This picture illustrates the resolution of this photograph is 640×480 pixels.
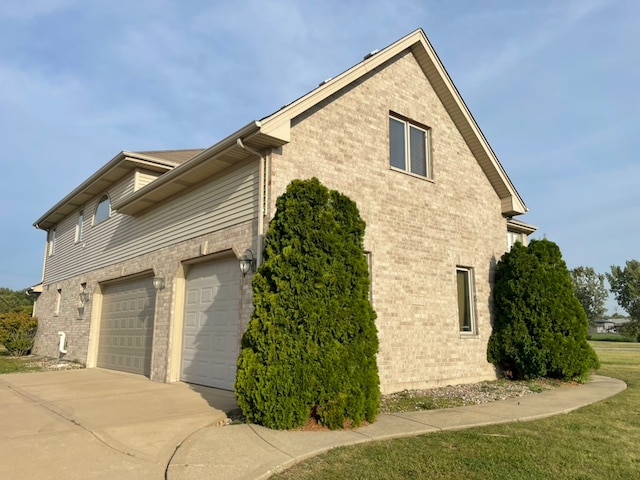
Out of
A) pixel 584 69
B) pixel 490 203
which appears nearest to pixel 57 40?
pixel 490 203

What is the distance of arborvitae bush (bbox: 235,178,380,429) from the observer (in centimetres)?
571

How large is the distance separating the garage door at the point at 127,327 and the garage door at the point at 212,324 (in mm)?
1923

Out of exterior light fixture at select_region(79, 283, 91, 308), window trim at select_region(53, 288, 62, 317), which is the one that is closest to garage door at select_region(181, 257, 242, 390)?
exterior light fixture at select_region(79, 283, 91, 308)

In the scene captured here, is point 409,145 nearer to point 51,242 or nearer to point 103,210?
point 103,210

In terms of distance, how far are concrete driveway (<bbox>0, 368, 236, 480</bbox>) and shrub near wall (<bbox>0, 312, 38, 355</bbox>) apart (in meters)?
10.6

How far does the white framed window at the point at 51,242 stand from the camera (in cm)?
2002

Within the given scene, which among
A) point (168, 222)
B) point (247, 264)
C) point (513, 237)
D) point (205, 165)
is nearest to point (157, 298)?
point (168, 222)

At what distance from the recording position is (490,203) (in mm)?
12102

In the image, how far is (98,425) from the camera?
5.95 meters

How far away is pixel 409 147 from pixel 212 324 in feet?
19.6

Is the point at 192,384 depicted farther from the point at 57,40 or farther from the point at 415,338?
the point at 57,40

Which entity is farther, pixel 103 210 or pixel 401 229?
pixel 103 210

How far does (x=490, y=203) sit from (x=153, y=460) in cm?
1035

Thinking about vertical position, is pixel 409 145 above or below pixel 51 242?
above
